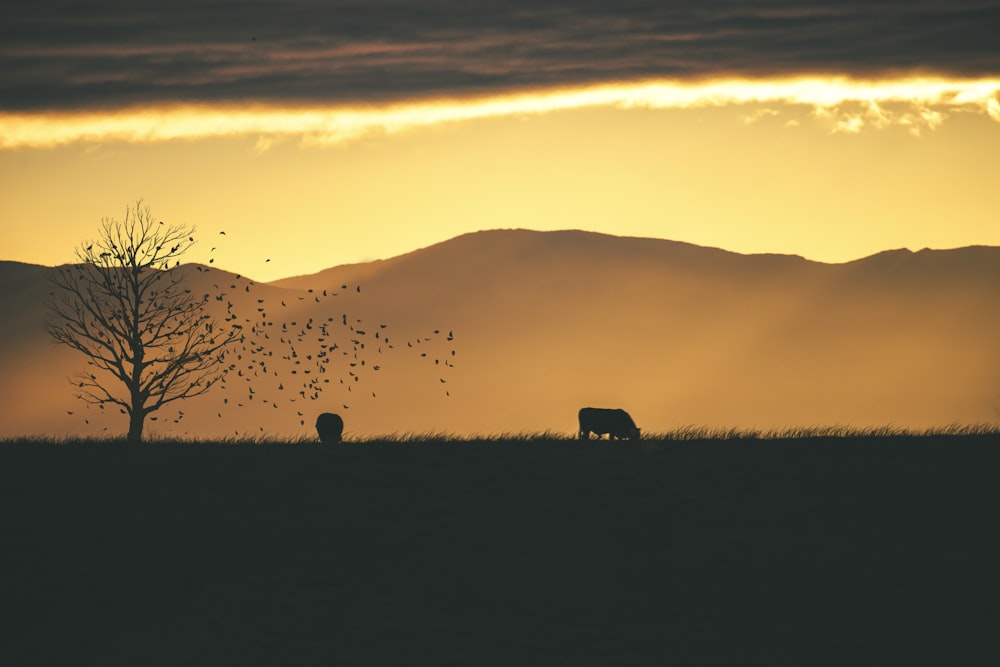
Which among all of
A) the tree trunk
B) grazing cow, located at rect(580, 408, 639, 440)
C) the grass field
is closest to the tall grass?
the grass field

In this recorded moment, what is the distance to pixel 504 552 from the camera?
1168 inches

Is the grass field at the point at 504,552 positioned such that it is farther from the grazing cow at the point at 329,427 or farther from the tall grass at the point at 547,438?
the grazing cow at the point at 329,427

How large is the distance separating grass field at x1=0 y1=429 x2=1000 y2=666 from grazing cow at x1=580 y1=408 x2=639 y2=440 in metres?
6.16

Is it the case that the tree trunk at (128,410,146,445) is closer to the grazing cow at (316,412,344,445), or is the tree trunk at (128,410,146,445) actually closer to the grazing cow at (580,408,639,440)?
the grazing cow at (316,412,344,445)

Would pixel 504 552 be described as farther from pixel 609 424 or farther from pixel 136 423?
pixel 136 423

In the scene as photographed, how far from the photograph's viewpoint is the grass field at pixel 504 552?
24.0m

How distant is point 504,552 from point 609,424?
1870 cm

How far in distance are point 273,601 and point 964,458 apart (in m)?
22.1

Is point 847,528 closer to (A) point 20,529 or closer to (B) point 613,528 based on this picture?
(B) point 613,528

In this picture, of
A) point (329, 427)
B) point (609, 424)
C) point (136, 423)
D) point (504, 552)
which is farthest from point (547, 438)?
point (136, 423)

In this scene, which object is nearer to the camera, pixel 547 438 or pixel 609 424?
pixel 547 438

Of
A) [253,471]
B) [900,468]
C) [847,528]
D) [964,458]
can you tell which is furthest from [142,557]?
[964,458]

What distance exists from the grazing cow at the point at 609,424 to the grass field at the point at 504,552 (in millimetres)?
6156

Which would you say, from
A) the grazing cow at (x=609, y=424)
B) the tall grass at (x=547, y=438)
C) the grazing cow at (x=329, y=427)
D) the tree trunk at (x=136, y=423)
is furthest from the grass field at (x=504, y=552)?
the tree trunk at (x=136, y=423)
